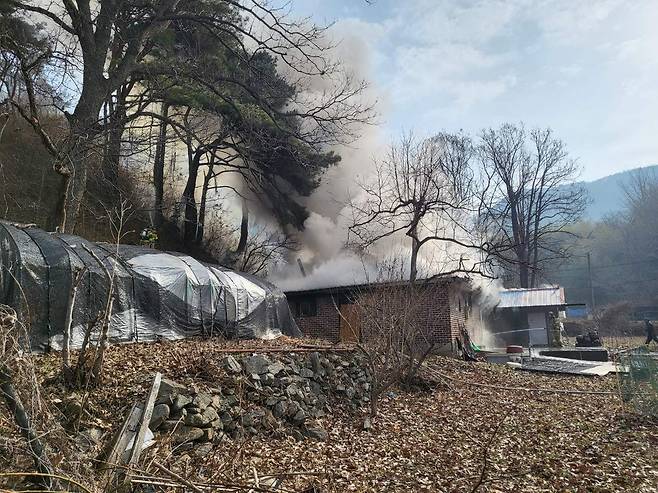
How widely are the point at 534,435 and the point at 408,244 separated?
14372mm

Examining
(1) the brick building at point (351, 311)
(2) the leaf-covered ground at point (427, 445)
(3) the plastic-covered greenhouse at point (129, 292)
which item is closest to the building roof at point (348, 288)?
(1) the brick building at point (351, 311)

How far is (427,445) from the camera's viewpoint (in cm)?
785

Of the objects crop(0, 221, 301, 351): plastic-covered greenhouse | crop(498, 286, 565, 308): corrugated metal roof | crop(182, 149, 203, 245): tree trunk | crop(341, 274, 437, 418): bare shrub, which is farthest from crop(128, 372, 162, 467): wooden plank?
crop(498, 286, 565, 308): corrugated metal roof

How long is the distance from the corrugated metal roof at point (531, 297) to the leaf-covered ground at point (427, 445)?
1625cm

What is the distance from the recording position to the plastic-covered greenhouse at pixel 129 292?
28.8 ft

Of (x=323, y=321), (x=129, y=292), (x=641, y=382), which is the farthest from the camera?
(x=323, y=321)

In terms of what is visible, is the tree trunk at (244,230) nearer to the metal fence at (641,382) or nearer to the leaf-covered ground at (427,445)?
the leaf-covered ground at (427,445)

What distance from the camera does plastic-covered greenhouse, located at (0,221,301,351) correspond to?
8.79 metres

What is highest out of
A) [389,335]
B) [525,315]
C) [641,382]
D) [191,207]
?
[191,207]

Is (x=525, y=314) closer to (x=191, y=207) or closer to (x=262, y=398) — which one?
(x=191, y=207)

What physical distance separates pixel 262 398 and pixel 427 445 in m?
2.92

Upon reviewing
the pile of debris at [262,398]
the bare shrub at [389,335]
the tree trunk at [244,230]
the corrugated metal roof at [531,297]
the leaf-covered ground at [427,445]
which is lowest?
the leaf-covered ground at [427,445]

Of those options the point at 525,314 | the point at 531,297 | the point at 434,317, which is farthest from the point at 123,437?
the point at 525,314

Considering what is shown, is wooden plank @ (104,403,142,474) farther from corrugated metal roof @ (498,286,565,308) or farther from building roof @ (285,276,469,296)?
corrugated metal roof @ (498,286,565,308)
